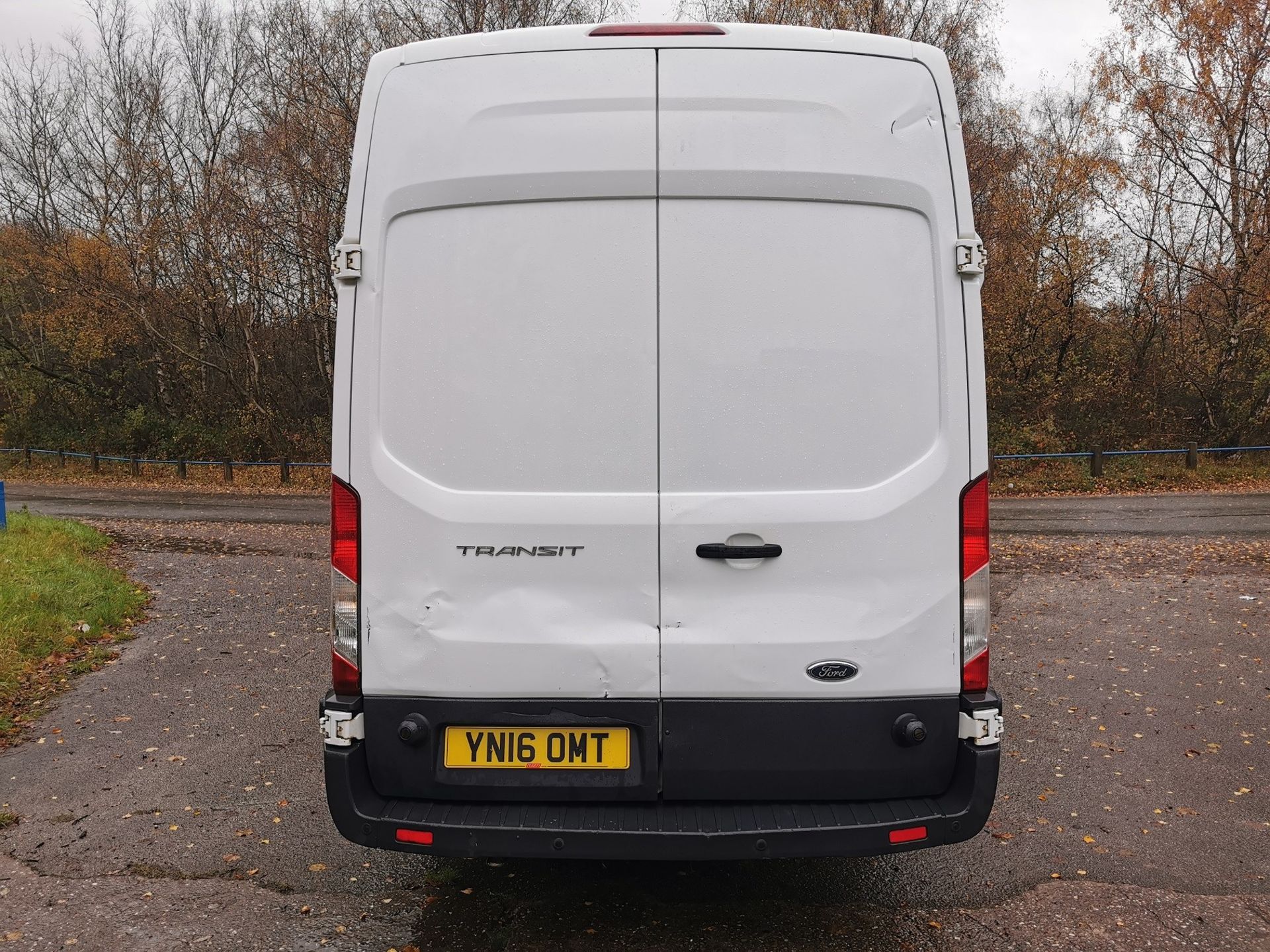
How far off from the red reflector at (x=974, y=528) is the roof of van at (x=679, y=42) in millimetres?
1305

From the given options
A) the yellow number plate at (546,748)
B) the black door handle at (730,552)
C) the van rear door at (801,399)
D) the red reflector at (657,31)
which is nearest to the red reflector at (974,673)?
the van rear door at (801,399)

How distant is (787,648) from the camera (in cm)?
288

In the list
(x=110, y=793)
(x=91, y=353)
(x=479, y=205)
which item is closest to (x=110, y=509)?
(x=91, y=353)

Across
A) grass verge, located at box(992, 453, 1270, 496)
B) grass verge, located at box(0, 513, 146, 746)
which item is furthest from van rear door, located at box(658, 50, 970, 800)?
grass verge, located at box(992, 453, 1270, 496)

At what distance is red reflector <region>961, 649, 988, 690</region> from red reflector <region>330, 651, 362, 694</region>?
1824 millimetres

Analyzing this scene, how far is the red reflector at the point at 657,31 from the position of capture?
2881 millimetres

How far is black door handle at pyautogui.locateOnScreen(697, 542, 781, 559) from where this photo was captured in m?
2.85

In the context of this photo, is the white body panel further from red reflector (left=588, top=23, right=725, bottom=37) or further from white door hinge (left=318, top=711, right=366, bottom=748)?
white door hinge (left=318, top=711, right=366, bottom=748)

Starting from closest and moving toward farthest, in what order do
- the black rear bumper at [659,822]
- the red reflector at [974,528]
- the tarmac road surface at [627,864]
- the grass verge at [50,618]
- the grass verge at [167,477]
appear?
the black rear bumper at [659,822]
the red reflector at [974,528]
the tarmac road surface at [627,864]
the grass verge at [50,618]
the grass verge at [167,477]

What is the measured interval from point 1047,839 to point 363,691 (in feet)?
9.52

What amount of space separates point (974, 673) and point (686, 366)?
1267 millimetres

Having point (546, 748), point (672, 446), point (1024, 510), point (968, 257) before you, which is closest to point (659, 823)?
point (546, 748)

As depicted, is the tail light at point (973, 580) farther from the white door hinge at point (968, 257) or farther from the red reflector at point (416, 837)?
the red reflector at point (416, 837)

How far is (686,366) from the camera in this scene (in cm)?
287
